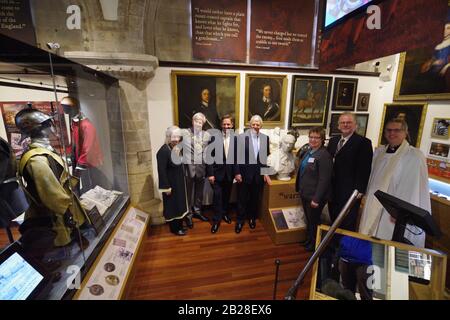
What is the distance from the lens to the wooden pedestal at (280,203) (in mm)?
2893

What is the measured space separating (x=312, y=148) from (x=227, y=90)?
1743 millimetres

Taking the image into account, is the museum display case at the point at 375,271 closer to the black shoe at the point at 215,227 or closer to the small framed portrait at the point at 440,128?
the black shoe at the point at 215,227

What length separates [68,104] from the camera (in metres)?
2.31

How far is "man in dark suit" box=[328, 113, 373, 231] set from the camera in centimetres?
214

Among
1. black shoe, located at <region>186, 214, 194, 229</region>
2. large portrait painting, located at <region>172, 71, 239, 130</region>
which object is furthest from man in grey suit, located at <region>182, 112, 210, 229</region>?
large portrait painting, located at <region>172, 71, 239, 130</region>

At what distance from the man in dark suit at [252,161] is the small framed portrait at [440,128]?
96.8 inches

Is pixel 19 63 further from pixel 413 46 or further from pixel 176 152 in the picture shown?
pixel 413 46

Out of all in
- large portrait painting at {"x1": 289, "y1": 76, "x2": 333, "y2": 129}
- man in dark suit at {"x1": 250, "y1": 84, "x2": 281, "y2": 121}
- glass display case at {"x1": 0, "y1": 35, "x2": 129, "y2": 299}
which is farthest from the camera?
large portrait painting at {"x1": 289, "y1": 76, "x2": 333, "y2": 129}

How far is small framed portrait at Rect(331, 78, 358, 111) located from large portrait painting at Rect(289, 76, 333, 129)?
→ 0.16 metres

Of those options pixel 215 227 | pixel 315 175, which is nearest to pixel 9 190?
pixel 215 227

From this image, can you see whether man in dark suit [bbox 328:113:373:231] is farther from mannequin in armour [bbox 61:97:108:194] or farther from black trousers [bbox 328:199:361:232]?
mannequin in armour [bbox 61:97:108:194]

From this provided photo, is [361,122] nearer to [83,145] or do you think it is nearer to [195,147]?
[195,147]

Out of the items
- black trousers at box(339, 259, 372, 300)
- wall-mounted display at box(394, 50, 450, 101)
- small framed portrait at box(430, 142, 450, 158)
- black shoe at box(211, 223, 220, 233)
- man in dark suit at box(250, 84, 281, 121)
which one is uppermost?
wall-mounted display at box(394, 50, 450, 101)

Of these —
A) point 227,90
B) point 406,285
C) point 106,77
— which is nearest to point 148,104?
point 106,77
